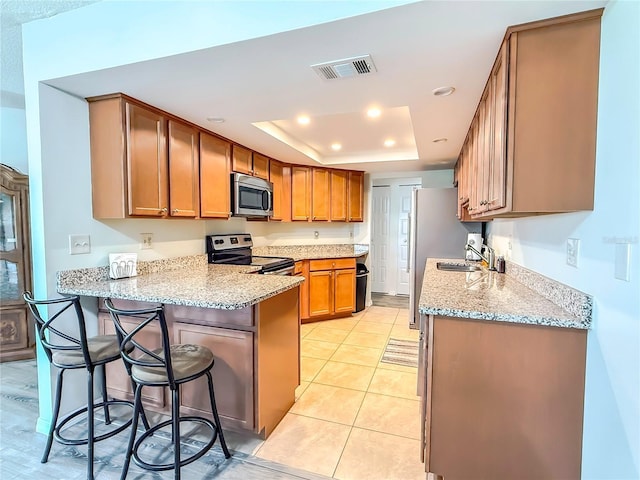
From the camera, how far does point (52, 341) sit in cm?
198

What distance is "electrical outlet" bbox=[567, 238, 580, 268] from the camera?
1.34 metres

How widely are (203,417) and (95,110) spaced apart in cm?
212

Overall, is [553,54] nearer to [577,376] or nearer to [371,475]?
[577,376]

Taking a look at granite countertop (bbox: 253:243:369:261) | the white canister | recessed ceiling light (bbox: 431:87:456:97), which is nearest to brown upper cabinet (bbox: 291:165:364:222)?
granite countertop (bbox: 253:243:369:261)

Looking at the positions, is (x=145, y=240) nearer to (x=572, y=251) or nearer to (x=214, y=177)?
(x=214, y=177)

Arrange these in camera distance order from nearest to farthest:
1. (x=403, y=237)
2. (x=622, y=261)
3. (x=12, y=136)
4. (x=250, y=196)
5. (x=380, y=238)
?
(x=622, y=261) → (x=12, y=136) → (x=250, y=196) → (x=403, y=237) → (x=380, y=238)

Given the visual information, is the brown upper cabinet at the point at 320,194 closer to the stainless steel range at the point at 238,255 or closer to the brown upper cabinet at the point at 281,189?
the brown upper cabinet at the point at 281,189

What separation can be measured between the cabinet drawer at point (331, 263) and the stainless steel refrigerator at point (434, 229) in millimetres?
873

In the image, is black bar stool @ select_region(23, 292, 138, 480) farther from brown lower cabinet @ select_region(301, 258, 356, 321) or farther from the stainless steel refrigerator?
the stainless steel refrigerator

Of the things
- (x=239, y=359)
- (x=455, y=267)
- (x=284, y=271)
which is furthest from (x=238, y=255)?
(x=455, y=267)

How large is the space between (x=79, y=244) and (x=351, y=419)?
2.16 m

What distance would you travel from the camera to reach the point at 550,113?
4.17ft

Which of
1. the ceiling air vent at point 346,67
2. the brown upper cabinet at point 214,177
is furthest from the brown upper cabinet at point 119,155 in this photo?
the ceiling air vent at point 346,67

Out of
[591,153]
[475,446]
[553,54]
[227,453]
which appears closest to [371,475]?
[475,446]
